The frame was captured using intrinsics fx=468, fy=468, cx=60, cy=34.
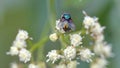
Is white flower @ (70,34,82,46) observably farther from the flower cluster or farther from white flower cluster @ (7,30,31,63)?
white flower cluster @ (7,30,31,63)

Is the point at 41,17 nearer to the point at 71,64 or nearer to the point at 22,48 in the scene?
the point at 22,48

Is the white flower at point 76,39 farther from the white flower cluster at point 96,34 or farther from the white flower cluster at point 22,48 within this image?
the white flower cluster at point 22,48

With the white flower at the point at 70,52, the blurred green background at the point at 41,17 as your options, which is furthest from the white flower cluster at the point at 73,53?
the blurred green background at the point at 41,17

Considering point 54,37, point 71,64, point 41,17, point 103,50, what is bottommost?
point 71,64

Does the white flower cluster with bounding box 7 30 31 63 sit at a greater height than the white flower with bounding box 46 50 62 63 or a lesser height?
greater

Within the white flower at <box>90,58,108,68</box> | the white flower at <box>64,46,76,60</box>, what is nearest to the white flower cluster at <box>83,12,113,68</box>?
the white flower at <box>90,58,108,68</box>

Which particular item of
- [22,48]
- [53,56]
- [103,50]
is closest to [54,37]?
[53,56]

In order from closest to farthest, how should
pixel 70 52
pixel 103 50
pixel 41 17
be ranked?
pixel 70 52 < pixel 103 50 < pixel 41 17
